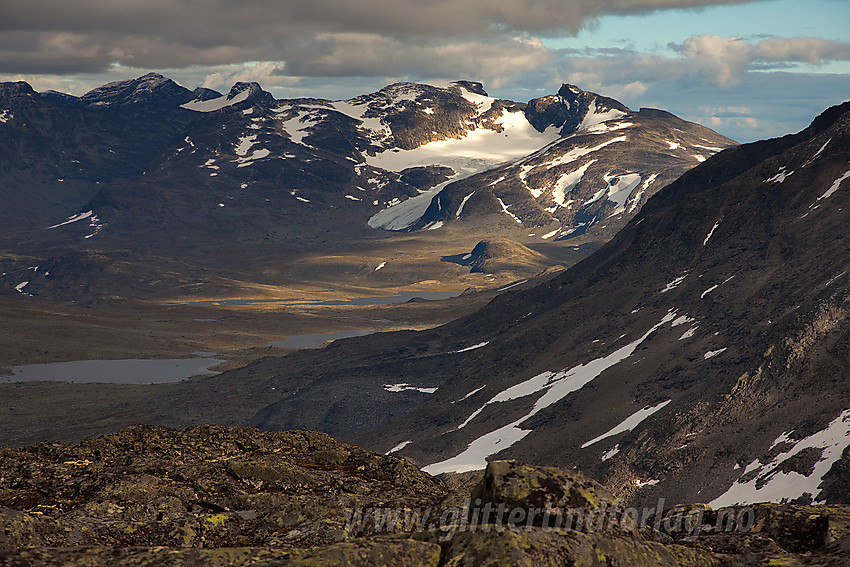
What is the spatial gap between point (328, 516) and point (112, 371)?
183 meters

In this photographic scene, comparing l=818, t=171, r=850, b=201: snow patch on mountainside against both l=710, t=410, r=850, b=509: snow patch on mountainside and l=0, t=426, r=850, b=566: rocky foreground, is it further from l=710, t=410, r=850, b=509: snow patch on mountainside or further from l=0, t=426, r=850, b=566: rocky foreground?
l=0, t=426, r=850, b=566: rocky foreground

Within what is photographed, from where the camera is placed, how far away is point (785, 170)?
10550cm

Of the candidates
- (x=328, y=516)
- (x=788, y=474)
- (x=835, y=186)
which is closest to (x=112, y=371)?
(x=835, y=186)

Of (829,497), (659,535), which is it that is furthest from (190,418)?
(659,535)

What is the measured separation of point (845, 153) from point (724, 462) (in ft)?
203

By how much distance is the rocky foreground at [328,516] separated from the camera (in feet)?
50.4

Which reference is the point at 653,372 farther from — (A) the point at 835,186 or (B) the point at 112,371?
(B) the point at 112,371

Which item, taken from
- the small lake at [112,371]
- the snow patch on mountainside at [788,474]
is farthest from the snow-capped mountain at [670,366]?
the small lake at [112,371]

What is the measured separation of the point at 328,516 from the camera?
2338cm

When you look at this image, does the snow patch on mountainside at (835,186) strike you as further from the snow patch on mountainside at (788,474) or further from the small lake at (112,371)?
the small lake at (112,371)

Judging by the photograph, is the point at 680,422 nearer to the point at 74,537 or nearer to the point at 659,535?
the point at 659,535

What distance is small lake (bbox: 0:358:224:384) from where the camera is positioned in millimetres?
180125

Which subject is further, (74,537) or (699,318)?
(699,318)

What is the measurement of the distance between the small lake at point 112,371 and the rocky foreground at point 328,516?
15643 centimetres
